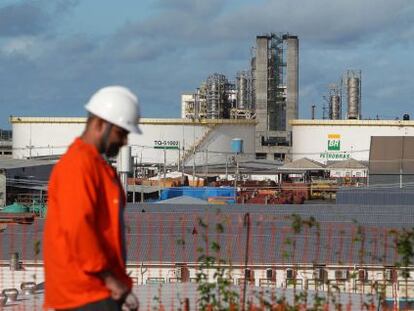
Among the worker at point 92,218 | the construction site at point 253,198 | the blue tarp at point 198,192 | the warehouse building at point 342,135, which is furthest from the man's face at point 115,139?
the warehouse building at point 342,135

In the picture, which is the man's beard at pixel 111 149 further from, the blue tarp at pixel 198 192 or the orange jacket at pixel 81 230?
the blue tarp at pixel 198 192

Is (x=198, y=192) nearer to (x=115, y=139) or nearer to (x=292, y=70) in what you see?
(x=115, y=139)

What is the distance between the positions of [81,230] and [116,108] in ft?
1.93

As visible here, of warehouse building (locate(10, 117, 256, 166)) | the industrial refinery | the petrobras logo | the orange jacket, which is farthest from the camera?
the industrial refinery

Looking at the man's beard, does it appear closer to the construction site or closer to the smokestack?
the construction site

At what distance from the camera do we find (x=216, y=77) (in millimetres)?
80188

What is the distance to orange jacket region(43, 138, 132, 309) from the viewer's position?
13.4ft

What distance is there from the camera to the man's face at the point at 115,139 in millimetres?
4327

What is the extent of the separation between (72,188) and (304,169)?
52.9m

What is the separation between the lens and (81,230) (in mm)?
4086

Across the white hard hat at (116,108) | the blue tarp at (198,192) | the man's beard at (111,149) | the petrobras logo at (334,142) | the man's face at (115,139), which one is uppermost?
the petrobras logo at (334,142)

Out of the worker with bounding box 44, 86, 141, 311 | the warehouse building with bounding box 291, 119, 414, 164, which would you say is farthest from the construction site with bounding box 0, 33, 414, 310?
the worker with bounding box 44, 86, 141, 311

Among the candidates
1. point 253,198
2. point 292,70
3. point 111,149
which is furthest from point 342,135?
point 111,149

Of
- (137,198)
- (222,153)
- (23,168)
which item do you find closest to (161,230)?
(137,198)
